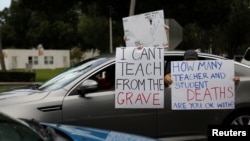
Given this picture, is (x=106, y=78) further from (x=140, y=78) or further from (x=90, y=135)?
(x=90, y=135)

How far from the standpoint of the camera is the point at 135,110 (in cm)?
662

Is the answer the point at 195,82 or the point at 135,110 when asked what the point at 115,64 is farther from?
the point at 195,82

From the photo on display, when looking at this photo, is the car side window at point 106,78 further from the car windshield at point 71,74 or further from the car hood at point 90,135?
Result: the car hood at point 90,135

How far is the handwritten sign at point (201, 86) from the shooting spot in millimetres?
6562

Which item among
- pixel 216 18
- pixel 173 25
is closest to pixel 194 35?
pixel 216 18

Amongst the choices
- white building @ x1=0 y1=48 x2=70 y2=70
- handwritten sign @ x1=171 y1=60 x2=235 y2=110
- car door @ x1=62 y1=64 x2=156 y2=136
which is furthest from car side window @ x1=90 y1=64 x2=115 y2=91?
white building @ x1=0 y1=48 x2=70 y2=70

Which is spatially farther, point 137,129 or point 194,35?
point 194,35

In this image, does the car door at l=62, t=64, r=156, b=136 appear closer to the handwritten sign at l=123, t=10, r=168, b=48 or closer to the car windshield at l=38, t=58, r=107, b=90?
the car windshield at l=38, t=58, r=107, b=90

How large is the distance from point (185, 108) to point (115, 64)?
110 cm

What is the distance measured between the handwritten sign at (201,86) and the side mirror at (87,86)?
105cm

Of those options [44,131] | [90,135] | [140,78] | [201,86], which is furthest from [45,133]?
[201,86]

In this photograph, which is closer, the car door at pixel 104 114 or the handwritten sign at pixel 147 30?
the car door at pixel 104 114

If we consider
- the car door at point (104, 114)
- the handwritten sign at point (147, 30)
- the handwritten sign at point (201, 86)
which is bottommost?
the car door at point (104, 114)

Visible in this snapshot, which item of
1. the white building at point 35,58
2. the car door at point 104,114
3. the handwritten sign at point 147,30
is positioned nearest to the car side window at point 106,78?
the car door at point 104,114
